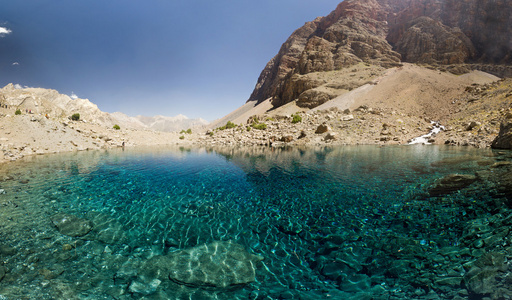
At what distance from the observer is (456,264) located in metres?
4.93

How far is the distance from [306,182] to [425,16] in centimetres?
16064

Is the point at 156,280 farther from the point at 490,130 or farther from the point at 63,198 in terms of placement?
the point at 490,130

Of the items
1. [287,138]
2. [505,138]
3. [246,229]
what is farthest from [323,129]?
[246,229]

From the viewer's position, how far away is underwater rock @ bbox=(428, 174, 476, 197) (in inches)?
388

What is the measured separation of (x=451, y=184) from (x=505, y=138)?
63.1 ft

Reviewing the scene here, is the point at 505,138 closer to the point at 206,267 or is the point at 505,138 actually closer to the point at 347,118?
the point at 206,267

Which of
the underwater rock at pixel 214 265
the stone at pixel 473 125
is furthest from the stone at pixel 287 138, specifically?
the underwater rock at pixel 214 265

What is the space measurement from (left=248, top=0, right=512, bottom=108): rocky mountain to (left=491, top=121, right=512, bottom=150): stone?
206ft

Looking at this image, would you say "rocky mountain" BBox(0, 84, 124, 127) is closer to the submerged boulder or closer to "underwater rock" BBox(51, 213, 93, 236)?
"underwater rock" BBox(51, 213, 93, 236)

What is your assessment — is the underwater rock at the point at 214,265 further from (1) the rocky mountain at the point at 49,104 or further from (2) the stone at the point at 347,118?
(1) the rocky mountain at the point at 49,104

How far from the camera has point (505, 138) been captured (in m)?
21.1

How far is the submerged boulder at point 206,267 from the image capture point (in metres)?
4.95

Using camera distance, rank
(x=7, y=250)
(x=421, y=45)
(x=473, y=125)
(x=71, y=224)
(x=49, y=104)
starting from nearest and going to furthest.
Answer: (x=7, y=250)
(x=71, y=224)
(x=473, y=125)
(x=421, y=45)
(x=49, y=104)

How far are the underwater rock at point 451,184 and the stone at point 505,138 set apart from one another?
16307mm
